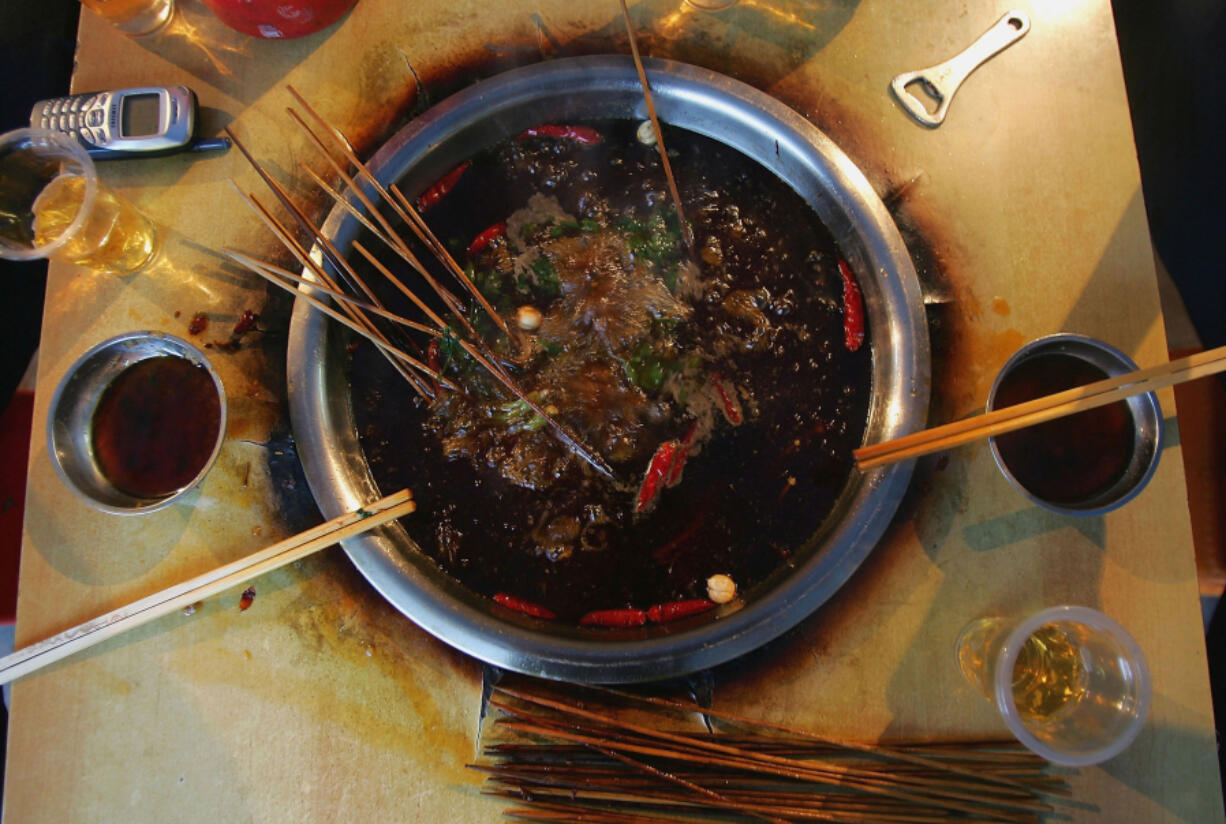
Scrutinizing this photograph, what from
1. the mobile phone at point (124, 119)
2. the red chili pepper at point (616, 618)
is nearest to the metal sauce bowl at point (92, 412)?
the mobile phone at point (124, 119)

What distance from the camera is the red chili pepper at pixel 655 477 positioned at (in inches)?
97.9

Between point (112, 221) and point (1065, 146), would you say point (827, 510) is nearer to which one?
point (1065, 146)

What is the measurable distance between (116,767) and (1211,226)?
5.30m

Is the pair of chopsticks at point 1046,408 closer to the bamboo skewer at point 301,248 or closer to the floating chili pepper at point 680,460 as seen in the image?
the floating chili pepper at point 680,460

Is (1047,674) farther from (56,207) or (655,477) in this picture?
(56,207)

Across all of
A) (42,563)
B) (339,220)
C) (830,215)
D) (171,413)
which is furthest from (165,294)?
(830,215)

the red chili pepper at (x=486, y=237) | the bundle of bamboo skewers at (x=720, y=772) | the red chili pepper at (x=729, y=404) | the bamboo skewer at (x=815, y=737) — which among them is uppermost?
the red chili pepper at (x=486, y=237)

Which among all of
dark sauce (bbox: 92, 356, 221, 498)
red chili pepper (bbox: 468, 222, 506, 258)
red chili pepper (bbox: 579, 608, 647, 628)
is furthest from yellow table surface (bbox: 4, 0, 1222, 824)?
red chili pepper (bbox: 468, 222, 506, 258)

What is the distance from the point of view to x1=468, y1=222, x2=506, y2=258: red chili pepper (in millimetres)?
2705

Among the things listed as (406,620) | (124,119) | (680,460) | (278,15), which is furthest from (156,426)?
(680,460)

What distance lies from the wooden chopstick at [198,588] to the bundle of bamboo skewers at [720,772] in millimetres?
819

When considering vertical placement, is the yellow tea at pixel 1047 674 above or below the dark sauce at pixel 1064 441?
below

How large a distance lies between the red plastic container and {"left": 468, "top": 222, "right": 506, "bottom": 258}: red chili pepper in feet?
3.81

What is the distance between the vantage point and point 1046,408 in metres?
2.24
